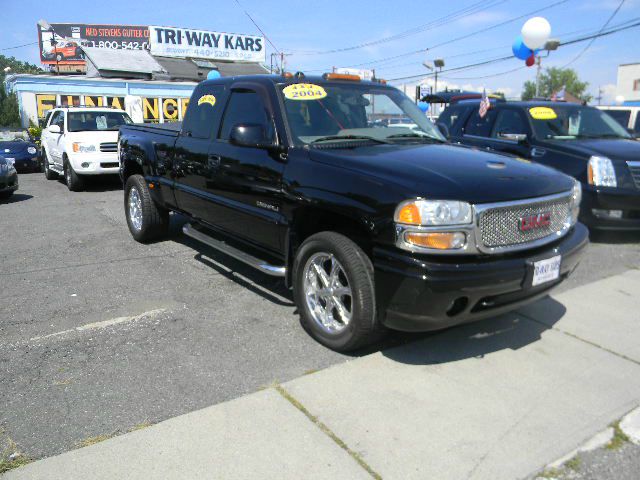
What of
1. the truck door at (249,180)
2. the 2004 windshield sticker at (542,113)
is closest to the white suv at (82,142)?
the truck door at (249,180)

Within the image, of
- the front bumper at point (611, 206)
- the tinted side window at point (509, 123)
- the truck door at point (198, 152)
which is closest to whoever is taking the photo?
the truck door at point (198, 152)

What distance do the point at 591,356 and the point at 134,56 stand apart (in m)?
34.4

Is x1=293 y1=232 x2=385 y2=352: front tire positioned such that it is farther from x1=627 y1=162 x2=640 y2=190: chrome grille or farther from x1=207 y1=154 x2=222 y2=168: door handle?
x1=627 y1=162 x2=640 y2=190: chrome grille

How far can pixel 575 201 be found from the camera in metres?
3.92

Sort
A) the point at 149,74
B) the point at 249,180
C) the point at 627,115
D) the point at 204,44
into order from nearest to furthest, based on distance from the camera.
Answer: the point at 249,180
the point at 627,115
the point at 149,74
the point at 204,44

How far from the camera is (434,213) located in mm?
3020

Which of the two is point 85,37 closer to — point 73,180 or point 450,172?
point 73,180

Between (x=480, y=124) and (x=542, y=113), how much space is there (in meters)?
0.96

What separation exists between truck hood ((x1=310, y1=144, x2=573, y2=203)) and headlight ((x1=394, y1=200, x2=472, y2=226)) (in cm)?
4

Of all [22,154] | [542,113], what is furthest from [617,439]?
[22,154]

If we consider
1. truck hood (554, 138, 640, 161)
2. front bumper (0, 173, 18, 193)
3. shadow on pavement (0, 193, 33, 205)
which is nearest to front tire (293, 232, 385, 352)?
truck hood (554, 138, 640, 161)

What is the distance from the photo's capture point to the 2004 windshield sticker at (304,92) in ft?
14.0

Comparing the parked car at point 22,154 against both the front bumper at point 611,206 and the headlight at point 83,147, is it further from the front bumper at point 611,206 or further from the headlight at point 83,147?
the front bumper at point 611,206

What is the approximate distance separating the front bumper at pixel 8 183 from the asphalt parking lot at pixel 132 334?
12.4ft
